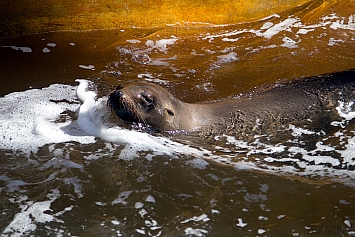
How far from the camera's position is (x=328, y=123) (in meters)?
5.15

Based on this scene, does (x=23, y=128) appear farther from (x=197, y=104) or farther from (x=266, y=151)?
(x=266, y=151)

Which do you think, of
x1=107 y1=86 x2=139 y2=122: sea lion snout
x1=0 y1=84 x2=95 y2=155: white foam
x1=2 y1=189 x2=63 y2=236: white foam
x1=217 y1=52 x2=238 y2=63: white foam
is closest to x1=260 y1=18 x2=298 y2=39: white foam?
x1=217 y1=52 x2=238 y2=63: white foam

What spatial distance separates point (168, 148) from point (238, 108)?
3.38 feet

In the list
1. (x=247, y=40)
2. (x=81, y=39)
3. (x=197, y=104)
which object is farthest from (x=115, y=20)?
(x=197, y=104)

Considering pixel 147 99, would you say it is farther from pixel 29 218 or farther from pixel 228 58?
pixel 228 58

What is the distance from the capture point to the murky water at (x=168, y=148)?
360cm

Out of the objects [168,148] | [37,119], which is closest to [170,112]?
[168,148]

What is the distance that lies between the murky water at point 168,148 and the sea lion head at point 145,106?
173 mm

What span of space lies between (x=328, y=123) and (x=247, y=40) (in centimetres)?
281

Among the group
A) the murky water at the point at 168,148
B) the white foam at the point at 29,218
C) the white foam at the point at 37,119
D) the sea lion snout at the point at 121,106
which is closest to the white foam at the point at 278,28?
the murky water at the point at 168,148

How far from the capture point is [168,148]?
480 centimetres

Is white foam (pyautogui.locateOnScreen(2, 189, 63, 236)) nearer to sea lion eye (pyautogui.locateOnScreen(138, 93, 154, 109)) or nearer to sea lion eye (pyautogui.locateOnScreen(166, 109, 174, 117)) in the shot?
sea lion eye (pyautogui.locateOnScreen(138, 93, 154, 109))

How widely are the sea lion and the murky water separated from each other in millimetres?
143

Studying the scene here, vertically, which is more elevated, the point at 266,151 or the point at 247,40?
the point at 247,40
